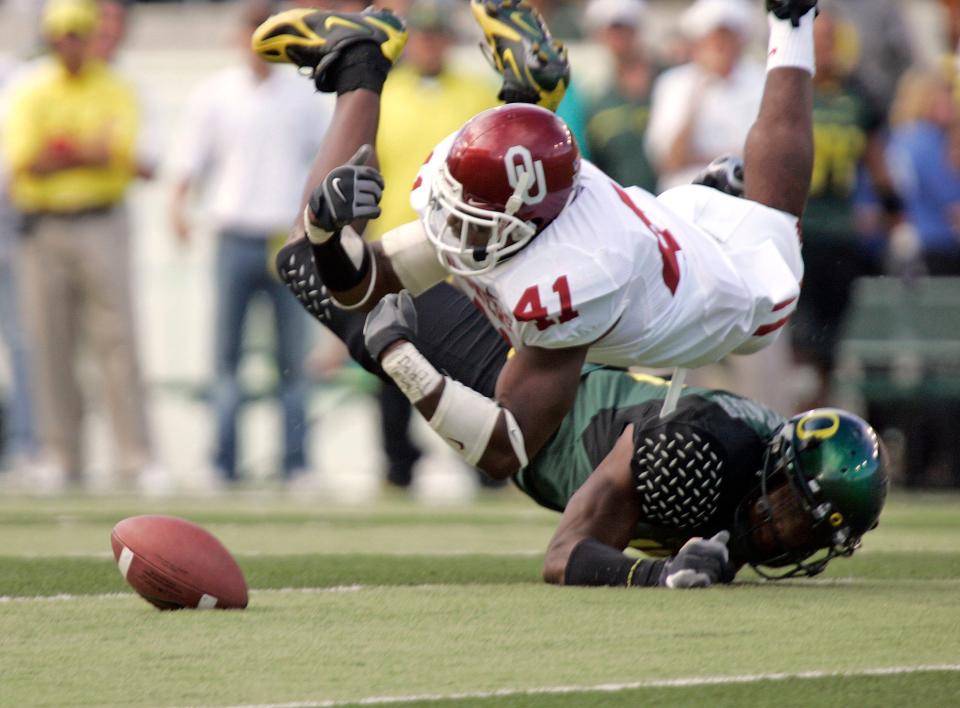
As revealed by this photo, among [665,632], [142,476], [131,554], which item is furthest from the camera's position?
[142,476]

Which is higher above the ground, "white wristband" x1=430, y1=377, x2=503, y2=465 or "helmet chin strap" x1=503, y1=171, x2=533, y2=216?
"helmet chin strap" x1=503, y1=171, x2=533, y2=216

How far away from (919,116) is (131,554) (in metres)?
7.09

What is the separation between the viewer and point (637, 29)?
31.7ft

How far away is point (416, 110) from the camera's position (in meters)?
9.28

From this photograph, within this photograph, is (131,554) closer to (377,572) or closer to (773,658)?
(377,572)

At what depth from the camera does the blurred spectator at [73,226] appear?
9531 millimetres

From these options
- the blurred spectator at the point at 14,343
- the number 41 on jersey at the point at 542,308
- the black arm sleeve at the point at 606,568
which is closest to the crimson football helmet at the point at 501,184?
the number 41 on jersey at the point at 542,308

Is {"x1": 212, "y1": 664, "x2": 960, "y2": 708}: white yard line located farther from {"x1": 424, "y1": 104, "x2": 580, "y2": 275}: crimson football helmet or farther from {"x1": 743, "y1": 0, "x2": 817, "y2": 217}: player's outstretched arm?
{"x1": 743, "y1": 0, "x2": 817, "y2": 217}: player's outstretched arm

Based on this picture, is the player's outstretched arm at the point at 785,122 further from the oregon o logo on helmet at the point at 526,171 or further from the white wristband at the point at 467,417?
the white wristband at the point at 467,417

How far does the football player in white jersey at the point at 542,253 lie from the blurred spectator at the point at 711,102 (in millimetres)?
3177

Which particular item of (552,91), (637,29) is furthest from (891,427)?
(552,91)

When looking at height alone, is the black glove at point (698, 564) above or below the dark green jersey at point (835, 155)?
below

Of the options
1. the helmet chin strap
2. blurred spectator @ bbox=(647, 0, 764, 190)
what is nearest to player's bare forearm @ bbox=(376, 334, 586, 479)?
the helmet chin strap

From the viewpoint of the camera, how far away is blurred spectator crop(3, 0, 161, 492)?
9.53m
